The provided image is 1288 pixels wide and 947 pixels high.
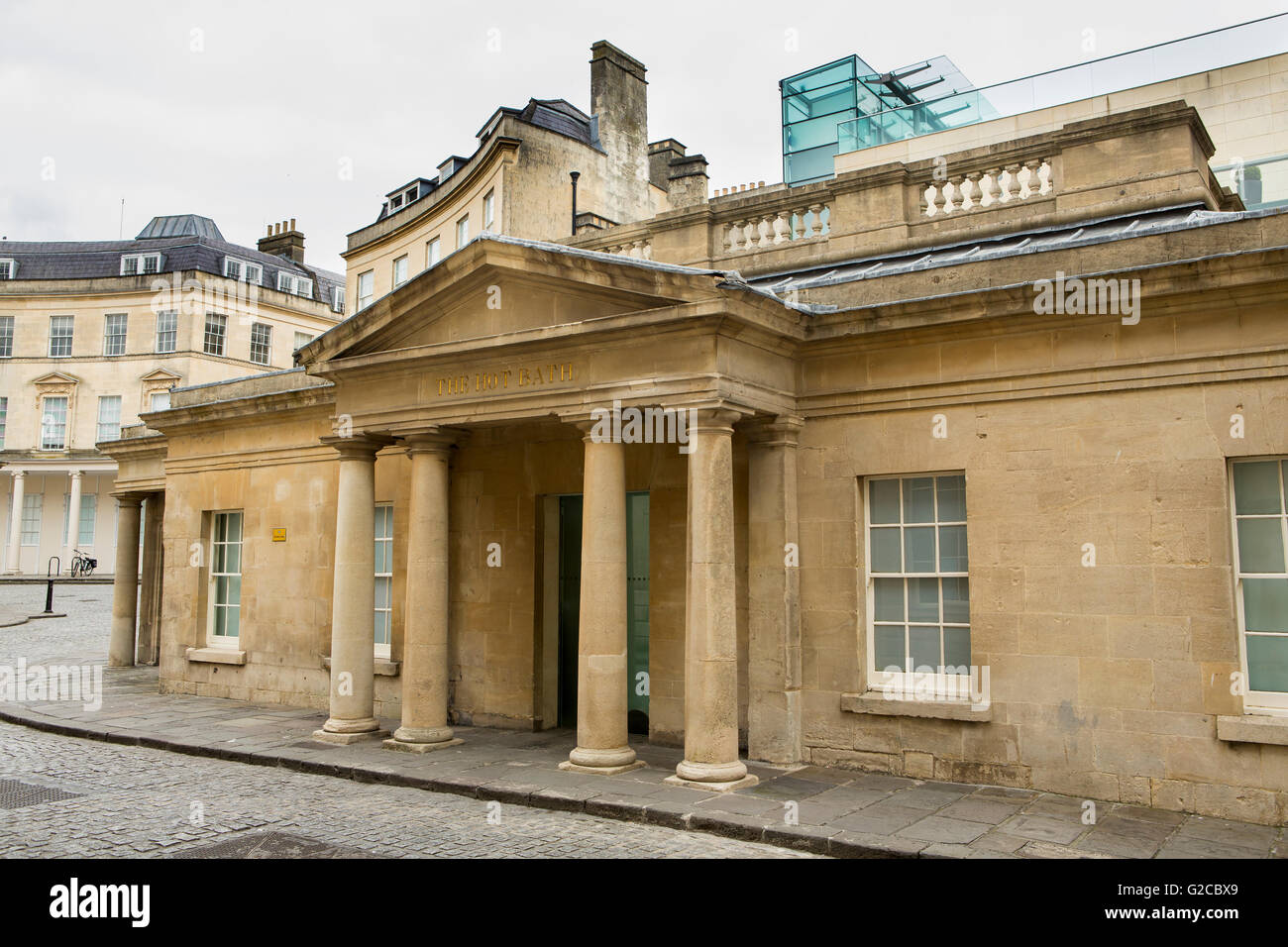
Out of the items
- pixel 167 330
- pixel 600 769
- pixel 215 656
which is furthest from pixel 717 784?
pixel 167 330

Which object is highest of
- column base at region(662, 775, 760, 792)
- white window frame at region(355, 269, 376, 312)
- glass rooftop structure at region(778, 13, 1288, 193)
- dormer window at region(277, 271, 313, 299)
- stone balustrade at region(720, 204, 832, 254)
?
dormer window at region(277, 271, 313, 299)

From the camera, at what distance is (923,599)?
33.2 ft

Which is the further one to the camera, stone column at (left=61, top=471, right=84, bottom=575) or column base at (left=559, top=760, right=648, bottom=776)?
stone column at (left=61, top=471, right=84, bottom=575)

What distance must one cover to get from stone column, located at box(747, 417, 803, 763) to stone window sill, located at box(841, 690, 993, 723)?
62cm

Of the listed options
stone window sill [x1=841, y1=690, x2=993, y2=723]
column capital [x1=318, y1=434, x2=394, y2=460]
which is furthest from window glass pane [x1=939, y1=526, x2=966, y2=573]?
column capital [x1=318, y1=434, x2=394, y2=460]

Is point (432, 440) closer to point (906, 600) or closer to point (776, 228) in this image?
point (776, 228)

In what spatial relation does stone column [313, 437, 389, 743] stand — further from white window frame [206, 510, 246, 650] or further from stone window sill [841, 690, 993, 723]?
stone window sill [841, 690, 993, 723]

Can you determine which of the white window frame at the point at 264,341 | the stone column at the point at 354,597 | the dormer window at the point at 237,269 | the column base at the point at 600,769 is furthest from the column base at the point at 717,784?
the dormer window at the point at 237,269

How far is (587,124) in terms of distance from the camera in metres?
29.9

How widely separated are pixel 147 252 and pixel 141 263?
92 centimetres

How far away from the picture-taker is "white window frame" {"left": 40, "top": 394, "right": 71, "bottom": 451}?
46.6 m

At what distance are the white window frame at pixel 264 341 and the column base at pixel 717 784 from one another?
4298 centimetres
